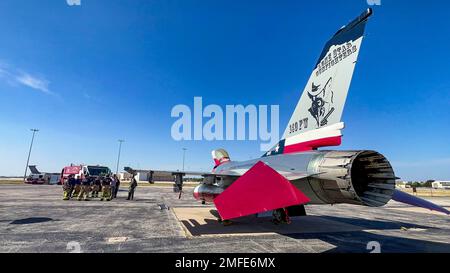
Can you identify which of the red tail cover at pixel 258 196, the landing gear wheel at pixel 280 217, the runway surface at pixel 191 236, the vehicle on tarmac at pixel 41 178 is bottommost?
the runway surface at pixel 191 236

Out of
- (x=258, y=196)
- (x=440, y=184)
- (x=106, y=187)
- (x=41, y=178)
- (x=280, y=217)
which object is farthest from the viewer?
Answer: (x=440, y=184)

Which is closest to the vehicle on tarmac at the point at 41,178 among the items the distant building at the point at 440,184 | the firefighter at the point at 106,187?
the firefighter at the point at 106,187

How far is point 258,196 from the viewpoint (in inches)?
196

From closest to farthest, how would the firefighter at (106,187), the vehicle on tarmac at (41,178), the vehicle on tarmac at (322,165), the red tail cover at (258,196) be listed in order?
the red tail cover at (258,196) → the vehicle on tarmac at (322,165) → the firefighter at (106,187) → the vehicle on tarmac at (41,178)

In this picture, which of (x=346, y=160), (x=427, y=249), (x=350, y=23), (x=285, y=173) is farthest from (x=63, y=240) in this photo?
(x=427, y=249)

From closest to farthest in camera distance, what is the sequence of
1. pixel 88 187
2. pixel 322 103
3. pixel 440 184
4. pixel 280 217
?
pixel 322 103 → pixel 280 217 → pixel 88 187 → pixel 440 184

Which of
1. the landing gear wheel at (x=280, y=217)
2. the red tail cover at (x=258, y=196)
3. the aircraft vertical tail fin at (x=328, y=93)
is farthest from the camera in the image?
the landing gear wheel at (x=280, y=217)

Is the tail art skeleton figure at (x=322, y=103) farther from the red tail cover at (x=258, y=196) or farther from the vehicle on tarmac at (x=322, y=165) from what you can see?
the red tail cover at (x=258, y=196)

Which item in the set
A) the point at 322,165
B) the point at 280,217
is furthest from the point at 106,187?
the point at 322,165

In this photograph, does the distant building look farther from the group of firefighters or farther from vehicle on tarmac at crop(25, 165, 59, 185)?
vehicle on tarmac at crop(25, 165, 59, 185)

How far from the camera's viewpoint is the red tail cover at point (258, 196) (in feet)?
15.3

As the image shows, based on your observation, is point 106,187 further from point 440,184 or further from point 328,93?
point 440,184

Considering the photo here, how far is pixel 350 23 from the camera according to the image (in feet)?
22.3

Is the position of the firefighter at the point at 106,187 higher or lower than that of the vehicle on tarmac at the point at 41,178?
lower
